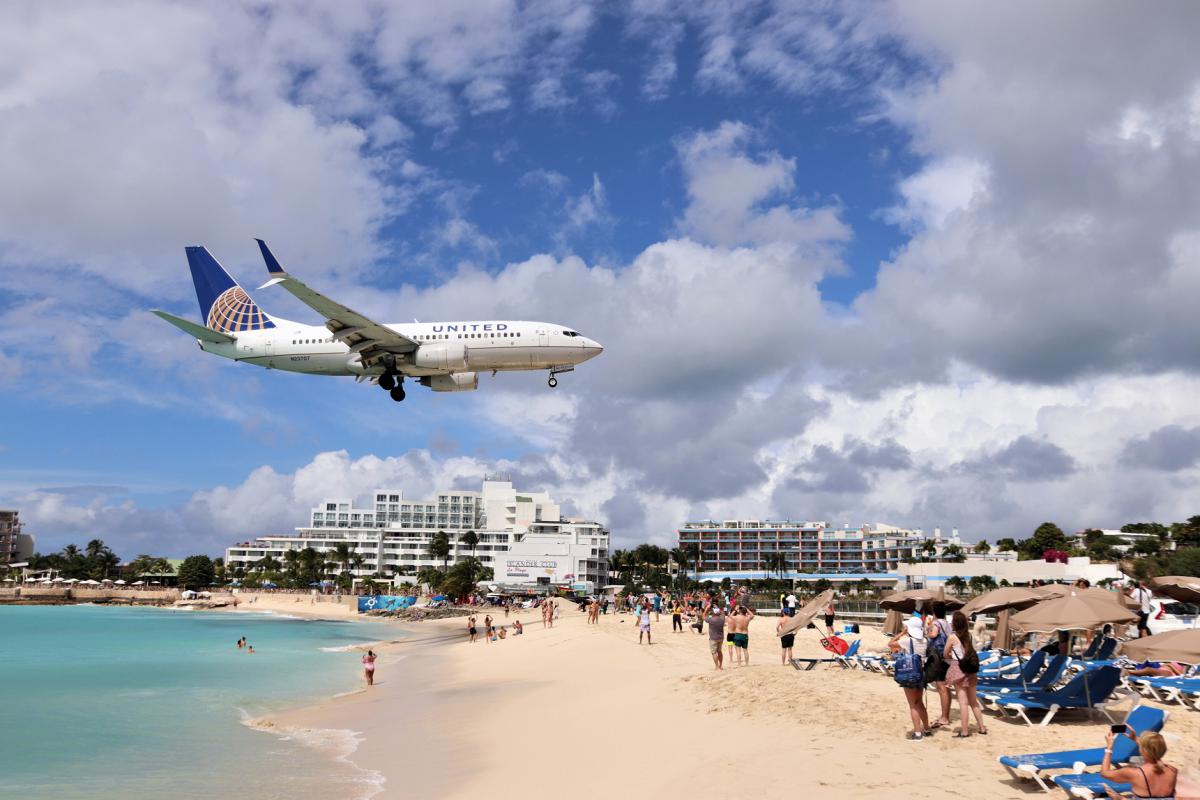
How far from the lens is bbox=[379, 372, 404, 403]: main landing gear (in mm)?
32562

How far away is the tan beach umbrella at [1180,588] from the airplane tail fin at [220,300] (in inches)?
1204

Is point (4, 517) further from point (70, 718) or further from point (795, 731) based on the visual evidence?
point (795, 731)

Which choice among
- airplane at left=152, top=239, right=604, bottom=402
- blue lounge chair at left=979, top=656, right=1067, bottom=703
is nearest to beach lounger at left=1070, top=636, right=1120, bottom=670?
blue lounge chair at left=979, top=656, right=1067, bottom=703

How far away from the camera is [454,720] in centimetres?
2048

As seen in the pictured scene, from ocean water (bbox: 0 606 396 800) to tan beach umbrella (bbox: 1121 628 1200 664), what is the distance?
11549 millimetres

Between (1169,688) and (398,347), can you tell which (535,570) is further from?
(1169,688)

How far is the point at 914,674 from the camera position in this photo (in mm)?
10859

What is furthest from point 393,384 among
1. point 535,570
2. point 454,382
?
point 535,570

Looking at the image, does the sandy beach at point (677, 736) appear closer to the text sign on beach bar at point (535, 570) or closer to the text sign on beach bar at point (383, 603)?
the text sign on beach bar at point (383, 603)

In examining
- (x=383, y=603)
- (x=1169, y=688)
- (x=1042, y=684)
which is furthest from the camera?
(x=383, y=603)

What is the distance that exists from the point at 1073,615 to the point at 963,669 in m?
2.20

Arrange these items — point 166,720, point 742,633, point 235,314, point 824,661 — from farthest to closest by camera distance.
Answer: point 235,314 < point 166,720 < point 742,633 < point 824,661

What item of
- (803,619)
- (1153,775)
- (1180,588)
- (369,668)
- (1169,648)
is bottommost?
(369,668)

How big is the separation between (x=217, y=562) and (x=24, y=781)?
16578cm
